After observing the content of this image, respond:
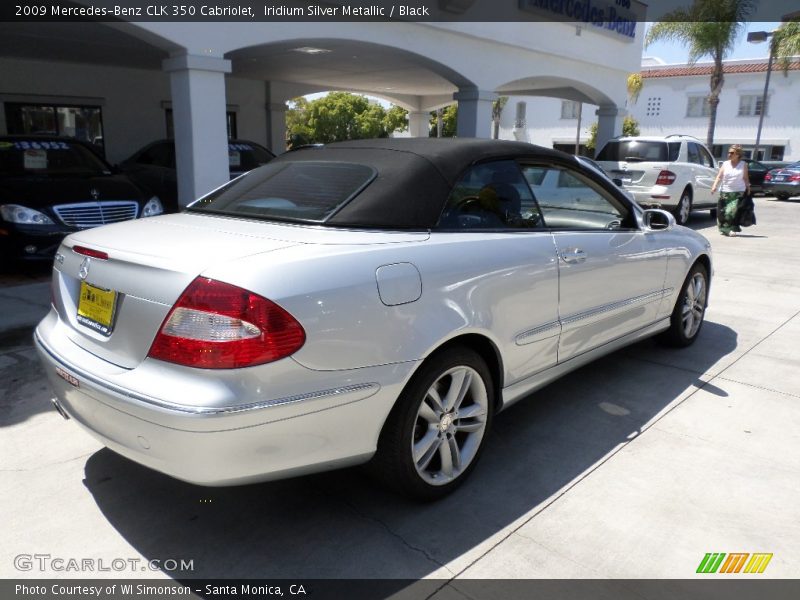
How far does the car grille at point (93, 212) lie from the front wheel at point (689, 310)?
6.02 metres

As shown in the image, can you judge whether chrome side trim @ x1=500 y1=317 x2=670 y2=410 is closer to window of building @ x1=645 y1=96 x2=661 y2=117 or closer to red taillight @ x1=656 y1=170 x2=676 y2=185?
red taillight @ x1=656 y1=170 x2=676 y2=185

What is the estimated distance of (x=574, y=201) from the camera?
4301 millimetres

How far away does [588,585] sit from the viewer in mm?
2424

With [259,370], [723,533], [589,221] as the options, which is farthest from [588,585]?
[589,221]

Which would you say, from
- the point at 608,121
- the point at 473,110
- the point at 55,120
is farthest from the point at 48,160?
the point at 608,121

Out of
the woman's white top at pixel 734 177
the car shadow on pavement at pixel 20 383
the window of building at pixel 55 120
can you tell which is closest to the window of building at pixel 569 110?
the woman's white top at pixel 734 177

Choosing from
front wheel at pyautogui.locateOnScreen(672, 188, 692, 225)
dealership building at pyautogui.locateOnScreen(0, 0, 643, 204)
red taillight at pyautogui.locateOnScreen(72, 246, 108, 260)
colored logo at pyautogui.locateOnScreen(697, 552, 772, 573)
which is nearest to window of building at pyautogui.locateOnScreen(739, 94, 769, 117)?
dealership building at pyautogui.locateOnScreen(0, 0, 643, 204)

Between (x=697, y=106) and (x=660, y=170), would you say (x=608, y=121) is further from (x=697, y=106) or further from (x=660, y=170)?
(x=697, y=106)

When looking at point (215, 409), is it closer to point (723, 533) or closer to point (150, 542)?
point (150, 542)

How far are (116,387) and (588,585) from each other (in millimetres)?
1908

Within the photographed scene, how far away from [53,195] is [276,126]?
36.0 feet

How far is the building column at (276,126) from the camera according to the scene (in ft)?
56.9

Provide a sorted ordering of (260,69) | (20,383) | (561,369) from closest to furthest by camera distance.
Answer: (561,369)
(20,383)
(260,69)

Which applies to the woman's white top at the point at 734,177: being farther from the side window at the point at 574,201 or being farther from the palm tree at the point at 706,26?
the palm tree at the point at 706,26
